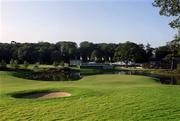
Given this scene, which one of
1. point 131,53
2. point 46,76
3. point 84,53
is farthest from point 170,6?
point 84,53

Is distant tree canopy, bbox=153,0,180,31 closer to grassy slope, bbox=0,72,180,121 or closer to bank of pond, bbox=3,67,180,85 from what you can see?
grassy slope, bbox=0,72,180,121

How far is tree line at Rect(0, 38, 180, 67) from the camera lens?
12688 cm

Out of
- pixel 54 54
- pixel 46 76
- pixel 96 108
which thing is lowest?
pixel 46 76

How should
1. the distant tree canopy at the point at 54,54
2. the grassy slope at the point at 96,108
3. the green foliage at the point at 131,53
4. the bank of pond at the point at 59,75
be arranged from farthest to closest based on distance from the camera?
1. the green foliage at the point at 131,53
2. the distant tree canopy at the point at 54,54
3. the bank of pond at the point at 59,75
4. the grassy slope at the point at 96,108

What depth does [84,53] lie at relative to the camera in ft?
534

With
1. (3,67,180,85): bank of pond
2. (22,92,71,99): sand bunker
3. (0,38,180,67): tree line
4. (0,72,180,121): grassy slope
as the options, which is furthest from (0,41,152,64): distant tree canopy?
(0,72,180,121): grassy slope

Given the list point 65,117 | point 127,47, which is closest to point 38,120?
point 65,117

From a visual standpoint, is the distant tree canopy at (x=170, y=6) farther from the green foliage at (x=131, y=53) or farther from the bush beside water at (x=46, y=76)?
the green foliage at (x=131, y=53)

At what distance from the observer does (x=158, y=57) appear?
504 ft

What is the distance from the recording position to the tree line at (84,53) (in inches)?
4995

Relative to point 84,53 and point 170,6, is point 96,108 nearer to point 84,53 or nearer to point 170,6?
point 170,6

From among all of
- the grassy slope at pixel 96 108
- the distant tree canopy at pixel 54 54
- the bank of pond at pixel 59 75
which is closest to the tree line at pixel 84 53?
the distant tree canopy at pixel 54 54

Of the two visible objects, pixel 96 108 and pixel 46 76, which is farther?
pixel 46 76

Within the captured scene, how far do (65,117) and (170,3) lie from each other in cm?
839
